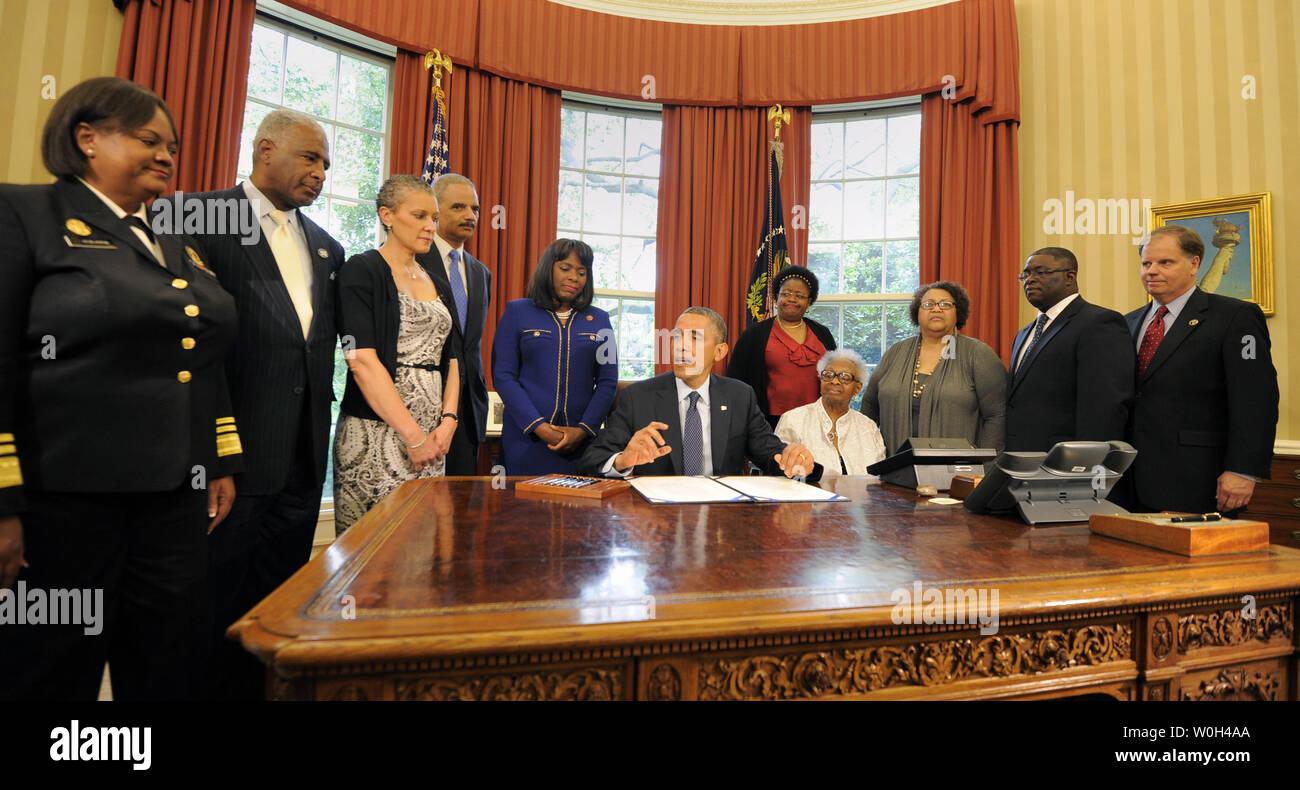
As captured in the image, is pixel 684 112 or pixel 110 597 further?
pixel 684 112

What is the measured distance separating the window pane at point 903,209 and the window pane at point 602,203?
2.20 metres

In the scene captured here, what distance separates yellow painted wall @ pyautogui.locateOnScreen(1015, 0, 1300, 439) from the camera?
4.05 metres

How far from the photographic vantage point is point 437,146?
438 cm

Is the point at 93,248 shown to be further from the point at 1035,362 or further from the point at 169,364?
the point at 1035,362

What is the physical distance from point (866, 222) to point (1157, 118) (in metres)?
1.97

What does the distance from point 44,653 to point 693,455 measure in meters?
1.73

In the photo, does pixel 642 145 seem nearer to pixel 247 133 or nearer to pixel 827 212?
pixel 827 212

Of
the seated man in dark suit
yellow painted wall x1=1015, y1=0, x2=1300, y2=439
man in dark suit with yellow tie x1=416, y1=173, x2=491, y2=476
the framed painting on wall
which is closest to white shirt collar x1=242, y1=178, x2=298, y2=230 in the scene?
man in dark suit with yellow tie x1=416, y1=173, x2=491, y2=476

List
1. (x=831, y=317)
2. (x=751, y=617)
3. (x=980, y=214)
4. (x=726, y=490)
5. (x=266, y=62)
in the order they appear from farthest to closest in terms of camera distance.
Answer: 1. (x=831, y=317)
2. (x=980, y=214)
3. (x=266, y=62)
4. (x=726, y=490)
5. (x=751, y=617)

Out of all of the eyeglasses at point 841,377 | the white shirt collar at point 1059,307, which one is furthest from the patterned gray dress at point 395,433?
the white shirt collar at point 1059,307

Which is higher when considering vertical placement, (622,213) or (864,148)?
(864,148)

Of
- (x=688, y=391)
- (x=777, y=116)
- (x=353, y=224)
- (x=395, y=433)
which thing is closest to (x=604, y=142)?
(x=777, y=116)
